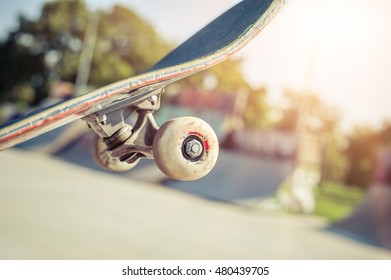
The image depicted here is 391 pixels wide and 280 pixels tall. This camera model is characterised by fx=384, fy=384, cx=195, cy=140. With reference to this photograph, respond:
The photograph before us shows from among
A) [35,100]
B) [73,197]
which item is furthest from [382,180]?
[35,100]

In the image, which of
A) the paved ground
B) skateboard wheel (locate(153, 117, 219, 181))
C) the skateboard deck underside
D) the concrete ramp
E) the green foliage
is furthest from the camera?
the green foliage

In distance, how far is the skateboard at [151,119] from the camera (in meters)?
1.36

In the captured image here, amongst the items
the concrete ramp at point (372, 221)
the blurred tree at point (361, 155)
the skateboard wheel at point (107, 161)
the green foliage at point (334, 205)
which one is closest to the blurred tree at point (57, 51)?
the green foliage at point (334, 205)

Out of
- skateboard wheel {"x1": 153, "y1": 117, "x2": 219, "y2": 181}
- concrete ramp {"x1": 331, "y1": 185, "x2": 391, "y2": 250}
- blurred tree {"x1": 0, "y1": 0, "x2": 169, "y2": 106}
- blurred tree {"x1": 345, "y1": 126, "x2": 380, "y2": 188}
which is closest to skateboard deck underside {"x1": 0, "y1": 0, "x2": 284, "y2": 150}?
skateboard wheel {"x1": 153, "y1": 117, "x2": 219, "y2": 181}

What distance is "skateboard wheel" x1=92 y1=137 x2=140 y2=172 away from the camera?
1.92 meters

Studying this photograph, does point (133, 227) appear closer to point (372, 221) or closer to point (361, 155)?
point (372, 221)

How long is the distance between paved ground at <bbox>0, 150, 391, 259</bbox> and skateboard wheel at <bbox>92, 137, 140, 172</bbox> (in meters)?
3.20

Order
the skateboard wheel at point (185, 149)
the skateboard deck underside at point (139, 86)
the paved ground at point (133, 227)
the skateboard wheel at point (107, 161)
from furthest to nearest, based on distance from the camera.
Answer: the paved ground at point (133, 227), the skateboard wheel at point (107, 161), the skateboard wheel at point (185, 149), the skateboard deck underside at point (139, 86)

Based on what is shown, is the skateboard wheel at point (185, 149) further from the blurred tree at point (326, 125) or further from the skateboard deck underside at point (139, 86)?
the blurred tree at point (326, 125)

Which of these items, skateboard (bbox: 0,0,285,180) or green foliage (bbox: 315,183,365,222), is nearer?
skateboard (bbox: 0,0,285,180)

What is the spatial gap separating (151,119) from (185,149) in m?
0.27

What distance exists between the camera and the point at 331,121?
172 feet

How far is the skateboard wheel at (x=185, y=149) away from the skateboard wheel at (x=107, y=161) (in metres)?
0.33

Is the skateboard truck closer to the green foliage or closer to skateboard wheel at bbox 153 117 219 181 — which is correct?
skateboard wheel at bbox 153 117 219 181
